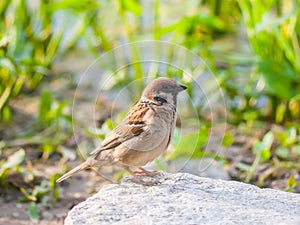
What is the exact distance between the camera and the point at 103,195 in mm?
3557

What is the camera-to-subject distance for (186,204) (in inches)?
135

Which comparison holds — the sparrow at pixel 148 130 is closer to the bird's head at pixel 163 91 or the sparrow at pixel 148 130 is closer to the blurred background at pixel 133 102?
the bird's head at pixel 163 91

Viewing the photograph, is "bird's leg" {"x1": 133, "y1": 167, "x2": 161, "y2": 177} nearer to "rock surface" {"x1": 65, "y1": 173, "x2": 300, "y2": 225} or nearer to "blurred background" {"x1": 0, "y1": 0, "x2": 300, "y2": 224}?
"rock surface" {"x1": 65, "y1": 173, "x2": 300, "y2": 225}

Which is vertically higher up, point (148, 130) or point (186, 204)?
point (148, 130)

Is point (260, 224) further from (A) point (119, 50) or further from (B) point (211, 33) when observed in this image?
(B) point (211, 33)

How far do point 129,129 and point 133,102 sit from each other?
175cm

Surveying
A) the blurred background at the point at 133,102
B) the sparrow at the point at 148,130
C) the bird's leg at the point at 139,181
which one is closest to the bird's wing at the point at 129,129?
the sparrow at the point at 148,130

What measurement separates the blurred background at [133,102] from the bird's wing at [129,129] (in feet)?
2.81

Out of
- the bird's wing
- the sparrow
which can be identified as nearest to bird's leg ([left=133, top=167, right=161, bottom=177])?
the sparrow

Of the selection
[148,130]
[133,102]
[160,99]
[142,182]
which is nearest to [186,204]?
[142,182]

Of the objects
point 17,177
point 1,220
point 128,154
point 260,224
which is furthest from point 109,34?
point 260,224

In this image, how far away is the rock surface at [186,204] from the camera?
A: 10.7ft

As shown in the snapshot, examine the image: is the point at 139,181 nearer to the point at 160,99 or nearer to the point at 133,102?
the point at 160,99

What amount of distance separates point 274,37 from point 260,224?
2731mm
